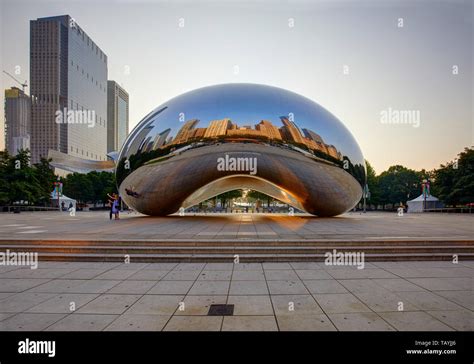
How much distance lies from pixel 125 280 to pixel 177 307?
1.91 metres

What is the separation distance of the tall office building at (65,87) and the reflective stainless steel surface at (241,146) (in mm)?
107140

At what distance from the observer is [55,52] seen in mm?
111250

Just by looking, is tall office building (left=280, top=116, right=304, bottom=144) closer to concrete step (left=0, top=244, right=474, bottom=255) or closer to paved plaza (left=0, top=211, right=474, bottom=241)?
paved plaza (left=0, top=211, right=474, bottom=241)

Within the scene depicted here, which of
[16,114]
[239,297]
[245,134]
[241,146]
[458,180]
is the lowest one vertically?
[239,297]

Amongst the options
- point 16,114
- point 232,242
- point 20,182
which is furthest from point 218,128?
point 16,114

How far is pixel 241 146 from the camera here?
12.5 m

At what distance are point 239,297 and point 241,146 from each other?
8.62 meters

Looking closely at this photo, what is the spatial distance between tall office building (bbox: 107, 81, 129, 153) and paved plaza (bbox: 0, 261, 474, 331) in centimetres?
19788

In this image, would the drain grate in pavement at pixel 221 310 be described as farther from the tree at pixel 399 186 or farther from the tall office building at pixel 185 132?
the tree at pixel 399 186

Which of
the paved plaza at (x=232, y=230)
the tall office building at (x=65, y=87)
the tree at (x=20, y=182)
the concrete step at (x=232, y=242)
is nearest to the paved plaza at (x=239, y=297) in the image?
the concrete step at (x=232, y=242)

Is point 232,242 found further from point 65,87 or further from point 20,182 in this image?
point 65,87

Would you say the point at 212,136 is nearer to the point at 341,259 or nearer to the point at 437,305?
the point at 341,259

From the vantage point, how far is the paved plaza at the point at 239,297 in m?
3.73
